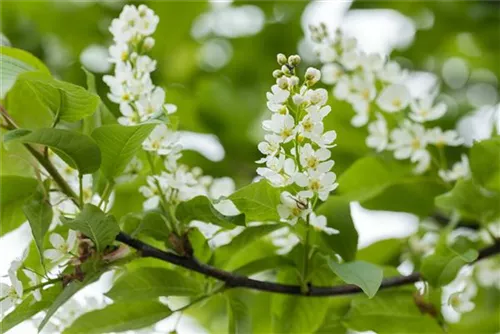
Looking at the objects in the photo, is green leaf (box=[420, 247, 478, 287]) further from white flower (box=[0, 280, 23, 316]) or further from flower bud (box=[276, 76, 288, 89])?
white flower (box=[0, 280, 23, 316])

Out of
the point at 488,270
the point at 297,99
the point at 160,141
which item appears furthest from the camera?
the point at 488,270

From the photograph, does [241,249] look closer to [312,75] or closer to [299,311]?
[299,311]

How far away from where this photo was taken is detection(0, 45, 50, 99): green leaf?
2.39 ft

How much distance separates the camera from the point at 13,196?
2.80 ft

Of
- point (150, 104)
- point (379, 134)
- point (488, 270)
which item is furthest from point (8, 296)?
point (488, 270)

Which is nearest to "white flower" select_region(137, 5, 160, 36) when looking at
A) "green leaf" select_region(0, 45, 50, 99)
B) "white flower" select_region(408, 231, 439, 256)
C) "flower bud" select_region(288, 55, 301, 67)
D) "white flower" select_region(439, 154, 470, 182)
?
"green leaf" select_region(0, 45, 50, 99)

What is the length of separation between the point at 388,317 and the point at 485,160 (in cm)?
A: 24

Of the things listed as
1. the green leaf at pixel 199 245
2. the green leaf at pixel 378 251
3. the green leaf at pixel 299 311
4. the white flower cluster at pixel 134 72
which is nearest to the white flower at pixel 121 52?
the white flower cluster at pixel 134 72

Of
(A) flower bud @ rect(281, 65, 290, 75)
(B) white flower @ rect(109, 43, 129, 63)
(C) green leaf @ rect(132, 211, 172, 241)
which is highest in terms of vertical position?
(A) flower bud @ rect(281, 65, 290, 75)

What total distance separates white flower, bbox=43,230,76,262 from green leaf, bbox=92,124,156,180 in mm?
77

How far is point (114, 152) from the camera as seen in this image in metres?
0.80

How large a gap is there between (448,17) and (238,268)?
110cm

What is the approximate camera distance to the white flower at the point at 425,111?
110 cm

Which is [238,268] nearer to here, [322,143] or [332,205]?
[332,205]
